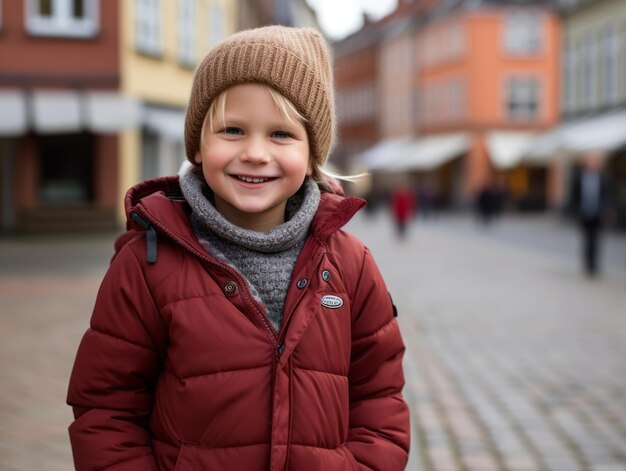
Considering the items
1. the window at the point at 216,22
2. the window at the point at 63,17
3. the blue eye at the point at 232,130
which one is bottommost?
the blue eye at the point at 232,130

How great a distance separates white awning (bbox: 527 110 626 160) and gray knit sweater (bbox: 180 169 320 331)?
26562 mm

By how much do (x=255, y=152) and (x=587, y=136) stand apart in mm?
29738

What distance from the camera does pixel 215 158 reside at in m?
2.13

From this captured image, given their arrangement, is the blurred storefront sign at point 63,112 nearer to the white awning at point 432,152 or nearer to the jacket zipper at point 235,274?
the jacket zipper at point 235,274

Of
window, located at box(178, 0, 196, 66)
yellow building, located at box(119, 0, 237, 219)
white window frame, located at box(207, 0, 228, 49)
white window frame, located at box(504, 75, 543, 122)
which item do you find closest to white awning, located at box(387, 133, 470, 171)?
white window frame, located at box(504, 75, 543, 122)

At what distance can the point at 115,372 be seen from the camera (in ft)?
6.73

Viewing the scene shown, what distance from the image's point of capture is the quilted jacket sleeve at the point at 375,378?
2207 mm

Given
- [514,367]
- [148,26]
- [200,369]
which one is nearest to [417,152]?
[148,26]

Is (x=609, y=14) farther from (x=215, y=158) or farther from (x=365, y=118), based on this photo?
(x=365, y=118)

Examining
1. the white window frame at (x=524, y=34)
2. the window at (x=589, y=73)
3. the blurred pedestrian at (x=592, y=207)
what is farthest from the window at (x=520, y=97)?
the blurred pedestrian at (x=592, y=207)

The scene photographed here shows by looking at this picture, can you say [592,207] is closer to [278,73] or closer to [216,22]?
[278,73]

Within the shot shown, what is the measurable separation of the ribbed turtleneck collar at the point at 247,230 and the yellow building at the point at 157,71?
63.0ft

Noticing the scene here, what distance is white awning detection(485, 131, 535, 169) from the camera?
1951 inches

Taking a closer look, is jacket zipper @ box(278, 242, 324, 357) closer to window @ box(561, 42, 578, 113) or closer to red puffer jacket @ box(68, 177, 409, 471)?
red puffer jacket @ box(68, 177, 409, 471)
